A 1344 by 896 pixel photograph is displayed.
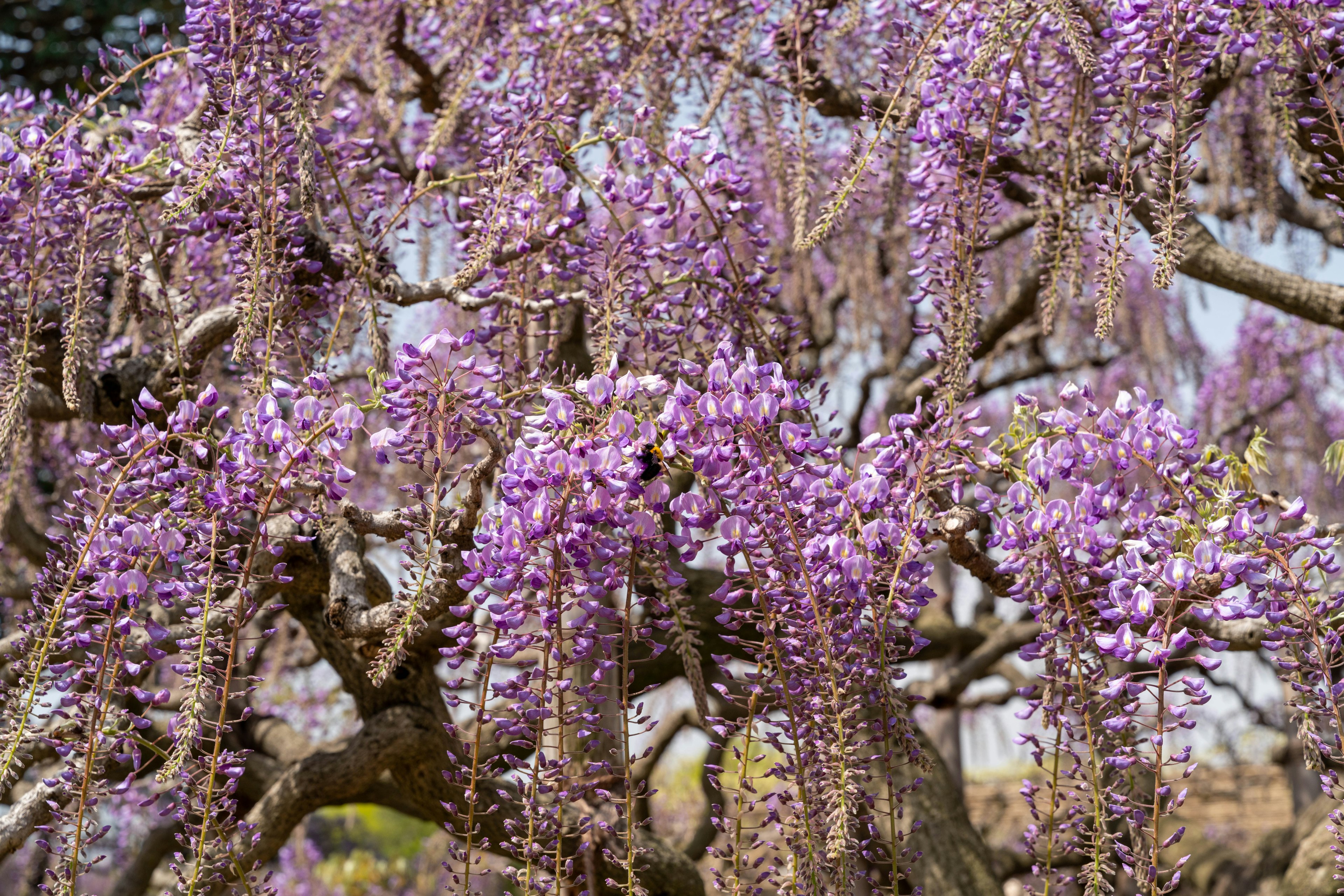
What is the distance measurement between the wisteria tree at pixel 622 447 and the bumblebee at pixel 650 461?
0.06ft

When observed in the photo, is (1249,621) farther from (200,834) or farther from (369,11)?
(369,11)

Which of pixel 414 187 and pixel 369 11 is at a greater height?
pixel 369 11

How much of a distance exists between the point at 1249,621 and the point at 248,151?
219 centimetres

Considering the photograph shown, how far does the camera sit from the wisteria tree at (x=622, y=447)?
5.48 feet

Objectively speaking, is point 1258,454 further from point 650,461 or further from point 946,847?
point 946,847

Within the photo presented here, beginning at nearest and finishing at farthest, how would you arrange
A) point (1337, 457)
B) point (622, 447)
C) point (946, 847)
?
point (622, 447), point (1337, 457), point (946, 847)

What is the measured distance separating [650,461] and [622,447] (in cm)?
7

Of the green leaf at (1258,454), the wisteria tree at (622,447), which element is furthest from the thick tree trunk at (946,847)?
the green leaf at (1258,454)

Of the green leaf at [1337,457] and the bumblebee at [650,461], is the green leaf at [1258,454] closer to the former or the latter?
the green leaf at [1337,457]

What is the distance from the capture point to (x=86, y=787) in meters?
1.68

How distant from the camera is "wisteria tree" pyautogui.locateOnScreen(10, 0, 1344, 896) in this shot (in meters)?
1.67

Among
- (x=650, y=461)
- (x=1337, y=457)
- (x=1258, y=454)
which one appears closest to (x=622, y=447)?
A: (x=650, y=461)

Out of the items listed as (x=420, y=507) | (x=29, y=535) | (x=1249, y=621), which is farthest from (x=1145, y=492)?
(x=29, y=535)

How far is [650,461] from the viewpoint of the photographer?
169cm
